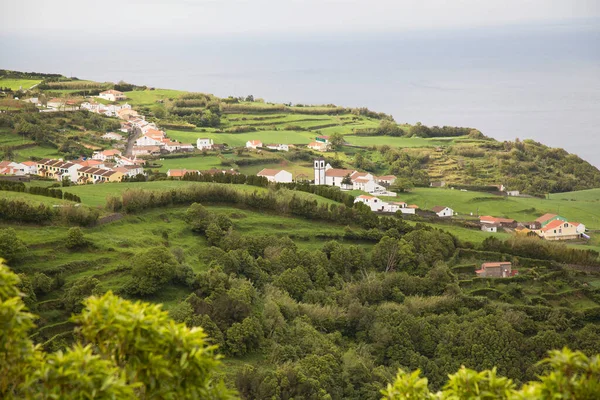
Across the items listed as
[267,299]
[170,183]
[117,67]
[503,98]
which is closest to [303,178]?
[170,183]

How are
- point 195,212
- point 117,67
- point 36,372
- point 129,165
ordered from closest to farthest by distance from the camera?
1. point 36,372
2. point 195,212
3. point 129,165
4. point 117,67

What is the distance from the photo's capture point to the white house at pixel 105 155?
54603 millimetres

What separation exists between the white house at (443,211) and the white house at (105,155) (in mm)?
25270

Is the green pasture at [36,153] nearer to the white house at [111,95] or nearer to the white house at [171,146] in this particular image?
the white house at [171,146]

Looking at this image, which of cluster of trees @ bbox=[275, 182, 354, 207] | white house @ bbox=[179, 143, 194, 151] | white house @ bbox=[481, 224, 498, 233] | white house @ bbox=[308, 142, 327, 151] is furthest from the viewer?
white house @ bbox=[308, 142, 327, 151]

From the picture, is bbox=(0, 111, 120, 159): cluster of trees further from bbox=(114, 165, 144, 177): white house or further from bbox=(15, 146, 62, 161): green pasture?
bbox=(114, 165, 144, 177): white house

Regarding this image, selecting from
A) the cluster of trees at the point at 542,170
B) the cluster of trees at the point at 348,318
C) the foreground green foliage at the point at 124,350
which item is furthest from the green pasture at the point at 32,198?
the cluster of trees at the point at 542,170

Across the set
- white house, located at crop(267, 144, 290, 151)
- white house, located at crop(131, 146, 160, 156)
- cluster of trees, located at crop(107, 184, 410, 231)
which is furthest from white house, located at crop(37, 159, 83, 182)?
white house, located at crop(267, 144, 290, 151)

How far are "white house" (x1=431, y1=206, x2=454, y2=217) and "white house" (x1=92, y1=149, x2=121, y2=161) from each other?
2527cm

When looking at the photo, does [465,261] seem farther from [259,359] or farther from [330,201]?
[259,359]

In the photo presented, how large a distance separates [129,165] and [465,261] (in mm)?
27577

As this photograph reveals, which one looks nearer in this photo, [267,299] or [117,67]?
[267,299]

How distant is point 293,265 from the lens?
29.5 meters

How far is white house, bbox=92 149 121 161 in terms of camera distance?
179 feet
